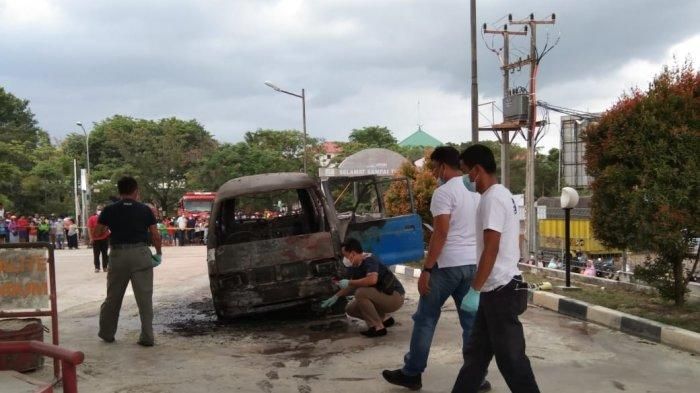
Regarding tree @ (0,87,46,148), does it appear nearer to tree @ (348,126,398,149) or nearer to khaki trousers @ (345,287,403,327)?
tree @ (348,126,398,149)

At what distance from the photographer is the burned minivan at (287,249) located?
6770 millimetres

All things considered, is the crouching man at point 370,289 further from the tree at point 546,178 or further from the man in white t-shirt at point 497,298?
the tree at point 546,178

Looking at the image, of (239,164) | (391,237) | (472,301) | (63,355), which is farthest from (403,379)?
(239,164)

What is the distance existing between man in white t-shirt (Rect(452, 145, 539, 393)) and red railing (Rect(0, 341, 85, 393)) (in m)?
2.16

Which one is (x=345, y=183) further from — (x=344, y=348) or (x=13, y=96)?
(x=13, y=96)

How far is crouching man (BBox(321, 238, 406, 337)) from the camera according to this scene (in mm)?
6180

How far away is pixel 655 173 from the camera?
6828 mm

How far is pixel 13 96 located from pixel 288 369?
60.1m

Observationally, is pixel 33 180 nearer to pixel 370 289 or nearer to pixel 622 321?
pixel 370 289

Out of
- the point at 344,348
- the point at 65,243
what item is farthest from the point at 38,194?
the point at 344,348

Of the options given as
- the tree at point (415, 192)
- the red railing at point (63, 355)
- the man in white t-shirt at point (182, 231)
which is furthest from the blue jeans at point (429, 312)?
the man in white t-shirt at point (182, 231)

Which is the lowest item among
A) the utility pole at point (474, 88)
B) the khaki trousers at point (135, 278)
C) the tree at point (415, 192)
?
the khaki trousers at point (135, 278)

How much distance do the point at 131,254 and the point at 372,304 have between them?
2.52 metres

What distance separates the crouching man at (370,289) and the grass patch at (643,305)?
304 cm
